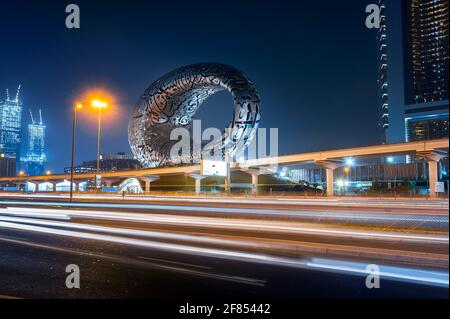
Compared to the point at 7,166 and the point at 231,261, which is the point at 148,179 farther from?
the point at 7,166

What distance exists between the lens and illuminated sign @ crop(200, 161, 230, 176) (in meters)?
39.0

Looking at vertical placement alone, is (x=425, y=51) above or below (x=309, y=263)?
above

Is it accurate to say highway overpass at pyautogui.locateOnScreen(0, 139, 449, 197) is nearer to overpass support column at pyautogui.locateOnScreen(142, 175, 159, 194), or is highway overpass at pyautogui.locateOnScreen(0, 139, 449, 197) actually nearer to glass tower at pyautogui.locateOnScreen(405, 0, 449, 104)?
overpass support column at pyautogui.locateOnScreen(142, 175, 159, 194)

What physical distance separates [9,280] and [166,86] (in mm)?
63671

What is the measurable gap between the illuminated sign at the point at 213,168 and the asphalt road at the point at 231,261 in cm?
2268

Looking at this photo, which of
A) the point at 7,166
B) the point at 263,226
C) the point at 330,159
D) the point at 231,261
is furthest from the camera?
the point at 7,166

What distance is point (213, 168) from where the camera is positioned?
4044 centimetres

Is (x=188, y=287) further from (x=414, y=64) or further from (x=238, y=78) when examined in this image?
(x=414, y=64)

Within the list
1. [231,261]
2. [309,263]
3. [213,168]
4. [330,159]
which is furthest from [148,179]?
[309,263]

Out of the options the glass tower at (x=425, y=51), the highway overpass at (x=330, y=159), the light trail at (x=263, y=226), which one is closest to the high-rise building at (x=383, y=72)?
the glass tower at (x=425, y=51)

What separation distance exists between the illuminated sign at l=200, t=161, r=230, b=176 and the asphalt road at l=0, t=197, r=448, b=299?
74.4 ft

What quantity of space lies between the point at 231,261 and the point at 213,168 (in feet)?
101
